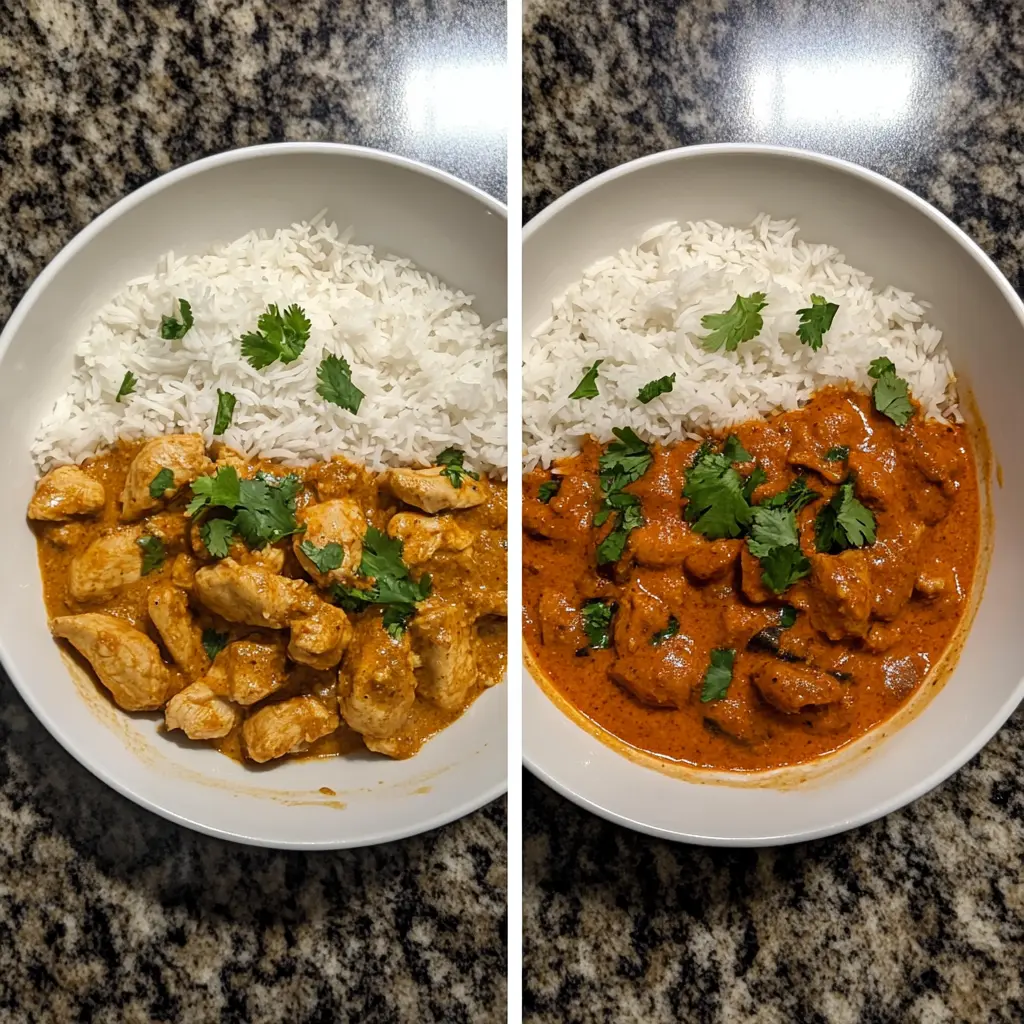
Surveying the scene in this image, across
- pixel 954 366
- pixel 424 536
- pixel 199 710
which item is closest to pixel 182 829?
pixel 199 710

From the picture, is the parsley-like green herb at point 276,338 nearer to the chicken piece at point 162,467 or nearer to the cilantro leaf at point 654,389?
the chicken piece at point 162,467

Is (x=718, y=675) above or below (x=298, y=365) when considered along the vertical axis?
below

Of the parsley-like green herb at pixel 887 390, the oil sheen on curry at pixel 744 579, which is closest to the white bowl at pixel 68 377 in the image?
the oil sheen on curry at pixel 744 579

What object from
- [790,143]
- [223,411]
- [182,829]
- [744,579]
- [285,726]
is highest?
[790,143]

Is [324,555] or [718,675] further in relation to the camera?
[718,675]

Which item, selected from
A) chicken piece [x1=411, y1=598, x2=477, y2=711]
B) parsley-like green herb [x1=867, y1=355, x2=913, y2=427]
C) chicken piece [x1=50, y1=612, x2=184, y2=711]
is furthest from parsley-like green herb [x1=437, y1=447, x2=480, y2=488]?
parsley-like green herb [x1=867, y1=355, x2=913, y2=427]

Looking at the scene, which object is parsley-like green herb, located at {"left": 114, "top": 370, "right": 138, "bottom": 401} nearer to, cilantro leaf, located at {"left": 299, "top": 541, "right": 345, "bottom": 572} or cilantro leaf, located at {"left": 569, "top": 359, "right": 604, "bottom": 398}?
cilantro leaf, located at {"left": 299, "top": 541, "right": 345, "bottom": 572}

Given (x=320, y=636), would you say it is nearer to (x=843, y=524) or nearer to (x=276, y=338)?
(x=276, y=338)
